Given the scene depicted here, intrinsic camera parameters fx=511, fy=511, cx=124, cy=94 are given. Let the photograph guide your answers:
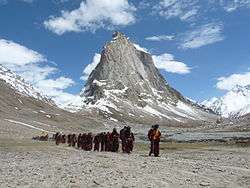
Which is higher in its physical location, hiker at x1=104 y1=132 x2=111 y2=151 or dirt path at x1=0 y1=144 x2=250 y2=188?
hiker at x1=104 y1=132 x2=111 y2=151

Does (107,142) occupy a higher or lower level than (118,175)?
higher

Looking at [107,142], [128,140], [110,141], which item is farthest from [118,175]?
[107,142]

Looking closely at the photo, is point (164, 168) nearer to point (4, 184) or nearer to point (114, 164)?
point (114, 164)

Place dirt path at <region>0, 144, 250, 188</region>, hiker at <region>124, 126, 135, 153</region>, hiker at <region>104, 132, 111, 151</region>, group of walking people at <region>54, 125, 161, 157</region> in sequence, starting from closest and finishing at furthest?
dirt path at <region>0, 144, 250, 188</region> → group of walking people at <region>54, 125, 161, 157</region> → hiker at <region>124, 126, 135, 153</region> → hiker at <region>104, 132, 111, 151</region>

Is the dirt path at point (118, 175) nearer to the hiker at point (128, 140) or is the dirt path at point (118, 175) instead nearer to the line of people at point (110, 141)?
the hiker at point (128, 140)

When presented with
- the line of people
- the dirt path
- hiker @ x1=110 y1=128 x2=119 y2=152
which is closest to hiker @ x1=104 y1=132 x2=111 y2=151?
the line of people

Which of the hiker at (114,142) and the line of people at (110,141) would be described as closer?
the line of people at (110,141)

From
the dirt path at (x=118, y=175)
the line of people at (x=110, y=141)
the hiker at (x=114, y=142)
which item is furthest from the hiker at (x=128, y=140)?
the dirt path at (x=118, y=175)

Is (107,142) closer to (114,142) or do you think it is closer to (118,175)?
(114,142)

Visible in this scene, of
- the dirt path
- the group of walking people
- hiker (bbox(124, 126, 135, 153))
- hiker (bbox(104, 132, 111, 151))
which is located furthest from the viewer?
hiker (bbox(104, 132, 111, 151))

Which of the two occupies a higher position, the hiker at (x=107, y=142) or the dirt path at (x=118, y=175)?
the hiker at (x=107, y=142)

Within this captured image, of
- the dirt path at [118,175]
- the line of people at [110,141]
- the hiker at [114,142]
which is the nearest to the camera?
the dirt path at [118,175]

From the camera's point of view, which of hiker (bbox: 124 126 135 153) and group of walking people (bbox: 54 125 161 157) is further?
hiker (bbox: 124 126 135 153)

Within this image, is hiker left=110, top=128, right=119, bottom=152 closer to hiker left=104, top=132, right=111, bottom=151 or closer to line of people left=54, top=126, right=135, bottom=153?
line of people left=54, top=126, right=135, bottom=153
